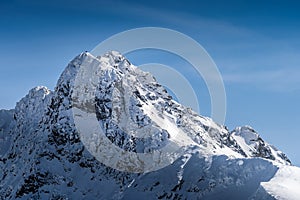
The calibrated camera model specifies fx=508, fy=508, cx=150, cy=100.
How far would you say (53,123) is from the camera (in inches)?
6142

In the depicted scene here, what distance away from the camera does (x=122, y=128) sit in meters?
148

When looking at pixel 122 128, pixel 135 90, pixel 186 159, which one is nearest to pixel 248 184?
pixel 186 159

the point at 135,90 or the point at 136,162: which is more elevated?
the point at 135,90

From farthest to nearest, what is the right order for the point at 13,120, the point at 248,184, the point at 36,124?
1. the point at 13,120
2. the point at 36,124
3. the point at 248,184

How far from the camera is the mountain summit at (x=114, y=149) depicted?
114m

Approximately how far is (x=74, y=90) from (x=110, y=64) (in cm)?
1907

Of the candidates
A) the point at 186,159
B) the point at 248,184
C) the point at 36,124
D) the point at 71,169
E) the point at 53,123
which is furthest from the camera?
the point at 36,124

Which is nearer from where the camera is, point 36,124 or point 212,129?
point 36,124

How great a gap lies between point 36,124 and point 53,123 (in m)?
12.5

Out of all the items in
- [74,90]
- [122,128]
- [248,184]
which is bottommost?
[248,184]

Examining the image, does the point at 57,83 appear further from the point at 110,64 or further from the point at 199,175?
the point at 199,175

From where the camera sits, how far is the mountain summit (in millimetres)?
114438

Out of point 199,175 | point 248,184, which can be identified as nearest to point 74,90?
point 199,175

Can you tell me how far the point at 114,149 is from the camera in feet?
468
